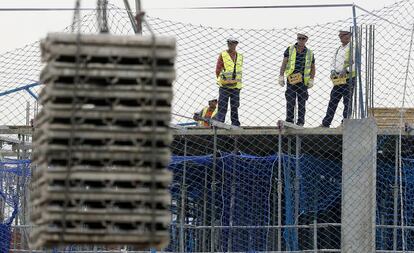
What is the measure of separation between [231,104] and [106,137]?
12650 mm

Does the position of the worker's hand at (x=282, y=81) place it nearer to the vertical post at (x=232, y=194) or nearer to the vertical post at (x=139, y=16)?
the vertical post at (x=232, y=194)

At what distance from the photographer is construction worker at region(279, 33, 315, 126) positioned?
26.0 meters

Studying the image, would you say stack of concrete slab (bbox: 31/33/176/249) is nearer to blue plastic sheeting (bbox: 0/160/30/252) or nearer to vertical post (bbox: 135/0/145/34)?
vertical post (bbox: 135/0/145/34)

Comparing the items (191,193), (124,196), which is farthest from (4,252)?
(124,196)

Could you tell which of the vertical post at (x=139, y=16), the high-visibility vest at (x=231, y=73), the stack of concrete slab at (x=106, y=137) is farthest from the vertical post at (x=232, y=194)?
the stack of concrete slab at (x=106, y=137)

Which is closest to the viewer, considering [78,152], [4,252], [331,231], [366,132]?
[78,152]

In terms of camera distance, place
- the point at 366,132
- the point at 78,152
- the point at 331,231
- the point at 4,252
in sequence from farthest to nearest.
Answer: the point at 331,231 → the point at 4,252 → the point at 366,132 → the point at 78,152

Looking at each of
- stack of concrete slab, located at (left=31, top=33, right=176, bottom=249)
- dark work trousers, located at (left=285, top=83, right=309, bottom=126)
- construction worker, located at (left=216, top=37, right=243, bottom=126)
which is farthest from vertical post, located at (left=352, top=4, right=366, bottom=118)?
stack of concrete slab, located at (left=31, top=33, right=176, bottom=249)

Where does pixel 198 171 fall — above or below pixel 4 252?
above

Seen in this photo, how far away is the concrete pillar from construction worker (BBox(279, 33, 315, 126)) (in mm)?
2091

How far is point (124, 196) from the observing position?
45.5ft

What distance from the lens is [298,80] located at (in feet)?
85.4

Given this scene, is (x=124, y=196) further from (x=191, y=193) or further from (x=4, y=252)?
(x=191, y=193)

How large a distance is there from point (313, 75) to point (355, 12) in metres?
2.00
